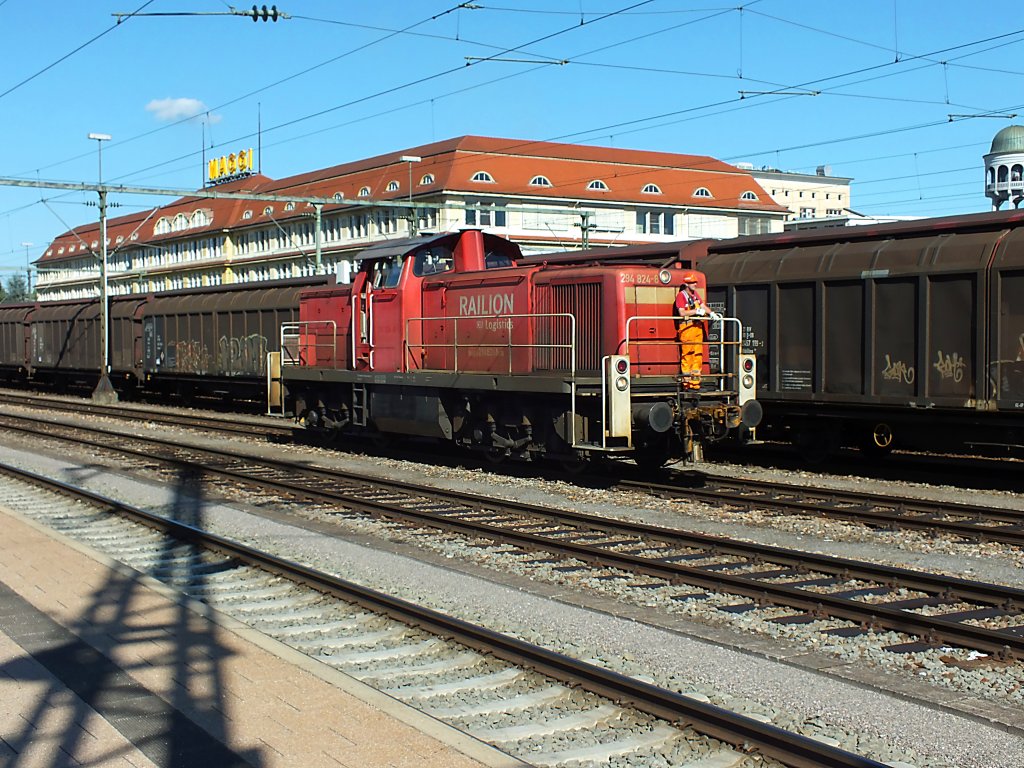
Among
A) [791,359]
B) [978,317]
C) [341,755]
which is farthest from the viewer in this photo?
[791,359]

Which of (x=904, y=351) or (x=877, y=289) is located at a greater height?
(x=877, y=289)

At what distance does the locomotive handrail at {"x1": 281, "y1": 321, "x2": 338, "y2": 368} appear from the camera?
19198 mm

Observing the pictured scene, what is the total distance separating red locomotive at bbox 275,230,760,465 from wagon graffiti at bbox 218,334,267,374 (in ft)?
31.2

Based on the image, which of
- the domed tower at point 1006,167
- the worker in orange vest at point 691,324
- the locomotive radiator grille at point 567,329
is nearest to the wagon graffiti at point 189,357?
the locomotive radiator grille at point 567,329

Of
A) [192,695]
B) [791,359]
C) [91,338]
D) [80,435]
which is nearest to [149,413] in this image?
[80,435]

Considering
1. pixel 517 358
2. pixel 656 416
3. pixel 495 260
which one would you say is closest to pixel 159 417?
pixel 495 260

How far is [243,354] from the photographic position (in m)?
29.4

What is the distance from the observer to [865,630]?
24.0 feet

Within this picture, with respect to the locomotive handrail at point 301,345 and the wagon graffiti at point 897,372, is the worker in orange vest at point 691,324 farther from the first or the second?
the locomotive handrail at point 301,345

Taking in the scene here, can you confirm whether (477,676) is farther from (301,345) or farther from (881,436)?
(301,345)

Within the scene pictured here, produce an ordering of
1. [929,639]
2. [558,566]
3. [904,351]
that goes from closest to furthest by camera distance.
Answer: [929,639] < [558,566] < [904,351]

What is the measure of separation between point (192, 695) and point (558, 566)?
4.46 meters

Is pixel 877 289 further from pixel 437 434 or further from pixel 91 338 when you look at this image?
pixel 91 338

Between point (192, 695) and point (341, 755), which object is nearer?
point (341, 755)
